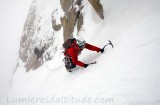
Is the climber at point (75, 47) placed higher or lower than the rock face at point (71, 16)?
lower

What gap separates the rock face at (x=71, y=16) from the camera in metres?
14.5

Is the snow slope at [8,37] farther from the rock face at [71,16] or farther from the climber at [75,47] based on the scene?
the climber at [75,47]

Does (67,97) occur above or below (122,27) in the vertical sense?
below

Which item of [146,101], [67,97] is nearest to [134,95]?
[146,101]

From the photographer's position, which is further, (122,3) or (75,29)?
(75,29)

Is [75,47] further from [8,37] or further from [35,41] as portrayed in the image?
[8,37]

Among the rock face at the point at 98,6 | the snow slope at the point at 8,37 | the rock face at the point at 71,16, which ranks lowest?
the rock face at the point at 98,6

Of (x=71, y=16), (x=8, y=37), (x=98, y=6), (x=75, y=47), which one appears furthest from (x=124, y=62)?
(x=8, y=37)

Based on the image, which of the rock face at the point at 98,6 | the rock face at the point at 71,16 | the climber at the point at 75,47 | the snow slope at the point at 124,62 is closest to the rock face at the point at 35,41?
the rock face at the point at 71,16

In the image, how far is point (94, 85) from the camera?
281 inches

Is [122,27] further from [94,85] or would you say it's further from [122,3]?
[94,85]

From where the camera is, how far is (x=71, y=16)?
15.2 m

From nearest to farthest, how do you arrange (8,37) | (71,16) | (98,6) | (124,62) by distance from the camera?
(124,62) → (98,6) → (71,16) → (8,37)

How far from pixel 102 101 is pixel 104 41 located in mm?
4817
